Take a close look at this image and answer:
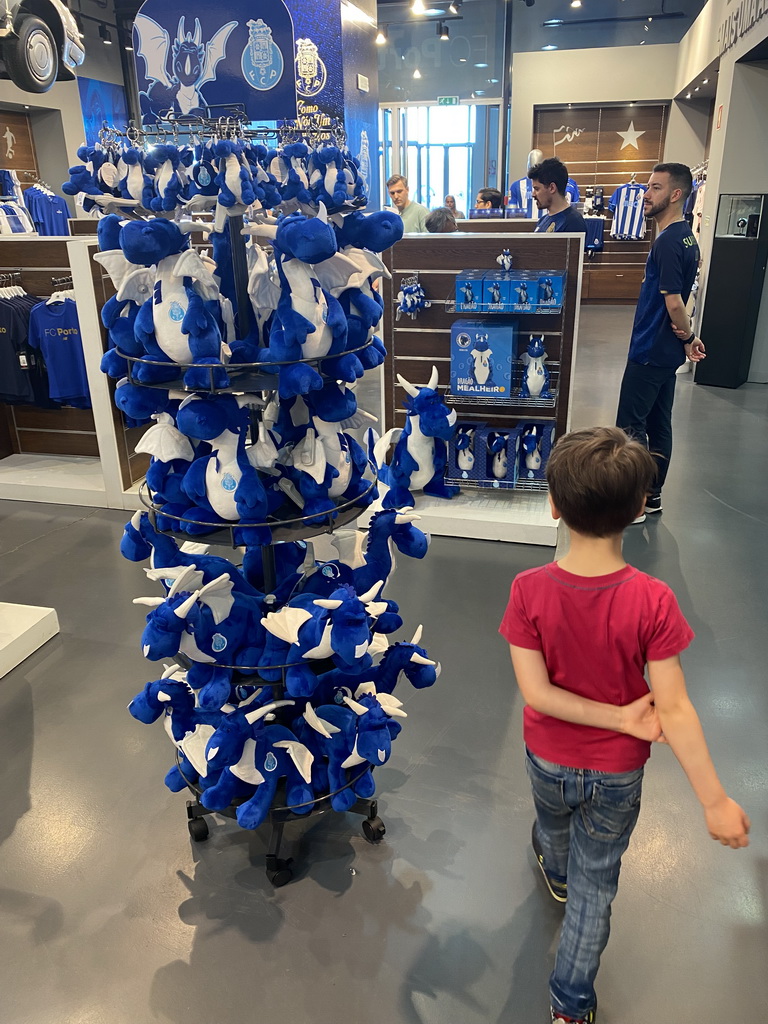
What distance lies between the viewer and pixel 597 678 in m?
1.41

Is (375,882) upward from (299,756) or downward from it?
downward

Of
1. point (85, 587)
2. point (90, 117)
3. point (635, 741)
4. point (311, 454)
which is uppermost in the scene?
point (90, 117)

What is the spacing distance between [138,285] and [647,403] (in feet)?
10.4

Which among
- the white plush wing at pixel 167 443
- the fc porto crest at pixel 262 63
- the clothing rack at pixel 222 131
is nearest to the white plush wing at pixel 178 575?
the white plush wing at pixel 167 443

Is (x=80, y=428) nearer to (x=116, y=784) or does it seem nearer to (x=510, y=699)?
(x=116, y=784)

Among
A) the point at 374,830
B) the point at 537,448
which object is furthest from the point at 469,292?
the point at 374,830

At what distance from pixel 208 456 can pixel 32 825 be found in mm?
1346

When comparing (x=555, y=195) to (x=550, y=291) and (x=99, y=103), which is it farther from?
(x=99, y=103)

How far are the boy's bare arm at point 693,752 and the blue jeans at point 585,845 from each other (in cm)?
→ 18

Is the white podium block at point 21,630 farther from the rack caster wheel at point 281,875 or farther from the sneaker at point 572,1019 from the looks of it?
the sneaker at point 572,1019

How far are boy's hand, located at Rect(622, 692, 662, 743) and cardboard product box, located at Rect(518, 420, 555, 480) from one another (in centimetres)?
306

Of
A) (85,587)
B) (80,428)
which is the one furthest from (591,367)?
(85,587)

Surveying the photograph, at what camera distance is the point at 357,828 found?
2.30 metres

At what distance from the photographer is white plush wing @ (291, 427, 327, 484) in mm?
1840
